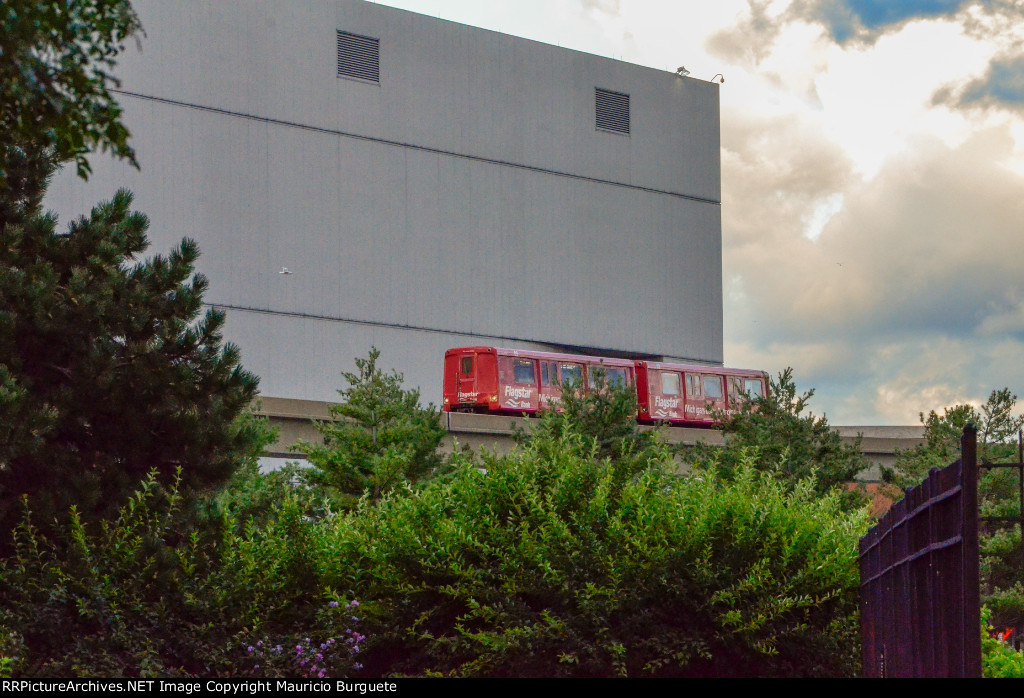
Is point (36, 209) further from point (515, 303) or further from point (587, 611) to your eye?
point (515, 303)

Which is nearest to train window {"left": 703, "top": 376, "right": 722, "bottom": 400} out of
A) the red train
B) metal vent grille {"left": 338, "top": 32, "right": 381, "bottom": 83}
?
the red train

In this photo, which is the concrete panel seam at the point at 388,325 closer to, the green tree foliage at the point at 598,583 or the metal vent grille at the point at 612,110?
the metal vent grille at the point at 612,110

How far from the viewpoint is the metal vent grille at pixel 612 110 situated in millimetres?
56594

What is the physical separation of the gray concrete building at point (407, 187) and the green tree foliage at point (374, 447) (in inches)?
674

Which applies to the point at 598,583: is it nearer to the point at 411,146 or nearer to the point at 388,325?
the point at 388,325

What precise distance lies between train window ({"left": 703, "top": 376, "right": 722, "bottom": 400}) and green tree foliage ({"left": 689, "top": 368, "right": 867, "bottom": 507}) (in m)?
16.4

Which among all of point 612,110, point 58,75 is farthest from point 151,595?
point 612,110

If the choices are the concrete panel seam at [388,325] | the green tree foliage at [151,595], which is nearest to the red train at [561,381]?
the concrete panel seam at [388,325]

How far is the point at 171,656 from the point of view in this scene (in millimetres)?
14430

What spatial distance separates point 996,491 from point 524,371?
1616cm

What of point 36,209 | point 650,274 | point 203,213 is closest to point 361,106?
point 203,213

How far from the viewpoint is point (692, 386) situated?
152 ft

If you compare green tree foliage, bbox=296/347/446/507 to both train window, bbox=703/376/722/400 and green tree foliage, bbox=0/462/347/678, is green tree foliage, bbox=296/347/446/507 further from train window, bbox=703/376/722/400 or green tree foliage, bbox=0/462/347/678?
train window, bbox=703/376/722/400

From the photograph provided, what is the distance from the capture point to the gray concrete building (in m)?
46.9
